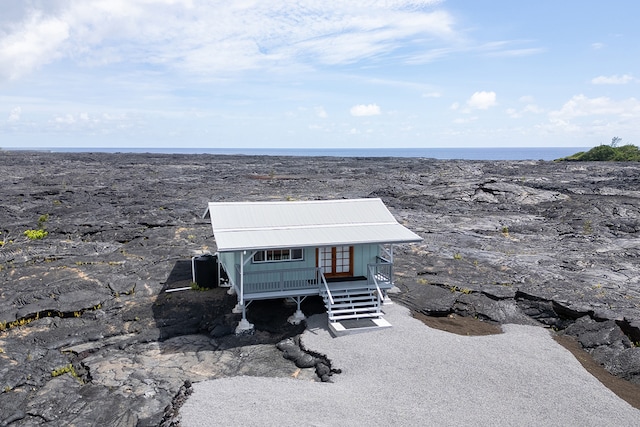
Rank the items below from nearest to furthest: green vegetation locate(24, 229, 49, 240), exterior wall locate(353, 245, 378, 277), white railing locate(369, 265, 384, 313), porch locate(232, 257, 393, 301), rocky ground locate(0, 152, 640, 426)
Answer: rocky ground locate(0, 152, 640, 426) → porch locate(232, 257, 393, 301) → white railing locate(369, 265, 384, 313) → exterior wall locate(353, 245, 378, 277) → green vegetation locate(24, 229, 49, 240)

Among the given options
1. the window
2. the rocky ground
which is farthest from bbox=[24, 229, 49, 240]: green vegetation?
the window

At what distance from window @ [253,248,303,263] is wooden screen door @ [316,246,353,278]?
3.87 ft

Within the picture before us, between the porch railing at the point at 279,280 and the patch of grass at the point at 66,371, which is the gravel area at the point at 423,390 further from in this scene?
the patch of grass at the point at 66,371

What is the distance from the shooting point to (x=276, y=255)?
787 inches

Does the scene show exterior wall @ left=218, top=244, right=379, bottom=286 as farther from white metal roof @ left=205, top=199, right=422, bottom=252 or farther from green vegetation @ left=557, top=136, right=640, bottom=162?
green vegetation @ left=557, top=136, right=640, bottom=162

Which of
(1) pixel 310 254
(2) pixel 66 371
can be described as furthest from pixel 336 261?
(2) pixel 66 371

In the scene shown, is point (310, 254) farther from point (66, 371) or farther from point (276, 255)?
point (66, 371)

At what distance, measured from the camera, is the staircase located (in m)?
18.4

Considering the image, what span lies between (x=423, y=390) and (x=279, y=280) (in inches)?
313

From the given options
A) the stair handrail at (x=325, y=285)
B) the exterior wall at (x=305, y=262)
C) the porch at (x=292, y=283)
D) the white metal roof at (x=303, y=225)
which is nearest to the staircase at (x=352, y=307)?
the stair handrail at (x=325, y=285)

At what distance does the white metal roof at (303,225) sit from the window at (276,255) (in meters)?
0.77

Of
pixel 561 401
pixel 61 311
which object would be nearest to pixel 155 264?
pixel 61 311

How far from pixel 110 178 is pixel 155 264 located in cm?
4970

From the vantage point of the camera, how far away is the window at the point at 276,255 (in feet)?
65.2
